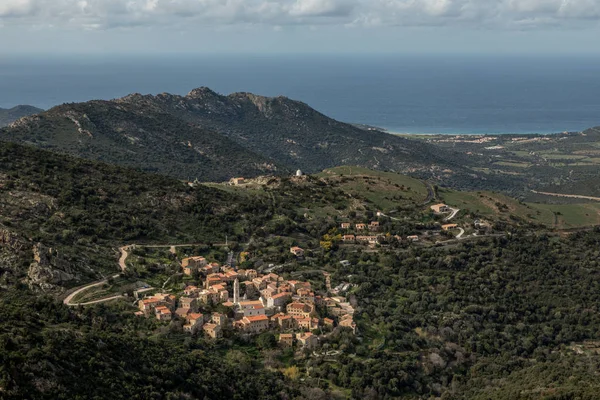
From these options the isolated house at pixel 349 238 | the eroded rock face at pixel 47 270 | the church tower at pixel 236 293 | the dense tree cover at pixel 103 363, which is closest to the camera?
the dense tree cover at pixel 103 363

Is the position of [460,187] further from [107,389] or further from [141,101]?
[107,389]

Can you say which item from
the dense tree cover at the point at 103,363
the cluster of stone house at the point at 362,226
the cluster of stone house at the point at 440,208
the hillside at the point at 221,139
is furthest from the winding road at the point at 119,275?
the hillside at the point at 221,139

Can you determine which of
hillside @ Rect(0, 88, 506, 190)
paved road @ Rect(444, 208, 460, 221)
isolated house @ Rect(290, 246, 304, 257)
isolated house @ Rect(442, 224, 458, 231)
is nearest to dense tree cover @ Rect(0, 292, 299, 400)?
isolated house @ Rect(290, 246, 304, 257)

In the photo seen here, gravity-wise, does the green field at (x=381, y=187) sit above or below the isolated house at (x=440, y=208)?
above

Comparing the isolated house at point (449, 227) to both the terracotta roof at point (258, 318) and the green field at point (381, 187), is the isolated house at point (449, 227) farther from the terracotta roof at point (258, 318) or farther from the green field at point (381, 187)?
the terracotta roof at point (258, 318)

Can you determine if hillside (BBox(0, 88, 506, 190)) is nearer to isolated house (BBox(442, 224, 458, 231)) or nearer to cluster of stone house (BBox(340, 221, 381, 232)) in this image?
cluster of stone house (BBox(340, 221, 381, 232))

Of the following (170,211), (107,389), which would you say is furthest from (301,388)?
(170,211)

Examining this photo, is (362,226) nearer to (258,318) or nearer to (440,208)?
(440,208)
